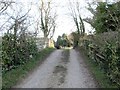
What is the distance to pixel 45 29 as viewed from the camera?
43.4 m

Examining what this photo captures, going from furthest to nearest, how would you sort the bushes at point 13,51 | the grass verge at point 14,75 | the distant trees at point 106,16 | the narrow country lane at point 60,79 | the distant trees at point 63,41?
1. the distant trees at point 63,41
2. the distant trees at point 106,16
3. the bushes at point 13,51
4. the narrow country lane at point 60,79
5. the grass verge at point 14,75

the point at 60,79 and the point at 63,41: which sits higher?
the point at 63,41

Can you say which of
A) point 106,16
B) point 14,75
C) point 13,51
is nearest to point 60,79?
point 14,75

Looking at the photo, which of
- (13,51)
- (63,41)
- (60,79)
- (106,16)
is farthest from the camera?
(63,41)

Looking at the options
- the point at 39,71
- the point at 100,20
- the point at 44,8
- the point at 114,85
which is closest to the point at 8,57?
the point at 39,71

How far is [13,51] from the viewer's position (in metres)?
15.6

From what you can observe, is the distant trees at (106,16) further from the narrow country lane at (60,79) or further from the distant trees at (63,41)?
the distant trees at (63,41)

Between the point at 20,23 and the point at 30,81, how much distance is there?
18.9ft

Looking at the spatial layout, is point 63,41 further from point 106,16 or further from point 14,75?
point 14,75

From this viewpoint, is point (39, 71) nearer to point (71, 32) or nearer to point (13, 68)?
point (13, 68)

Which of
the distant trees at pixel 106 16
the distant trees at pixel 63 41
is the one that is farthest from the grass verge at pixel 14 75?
the distant trees at pixel 63 41

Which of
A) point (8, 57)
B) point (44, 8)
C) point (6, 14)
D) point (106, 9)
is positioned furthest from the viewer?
point (44, 8)

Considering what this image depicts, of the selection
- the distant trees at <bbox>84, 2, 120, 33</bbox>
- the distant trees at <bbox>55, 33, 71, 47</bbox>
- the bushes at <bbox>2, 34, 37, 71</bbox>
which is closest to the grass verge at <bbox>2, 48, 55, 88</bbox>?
the bushes at <bbox>2, 34, 37, 71</bbox>

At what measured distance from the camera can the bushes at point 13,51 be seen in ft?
45.6
